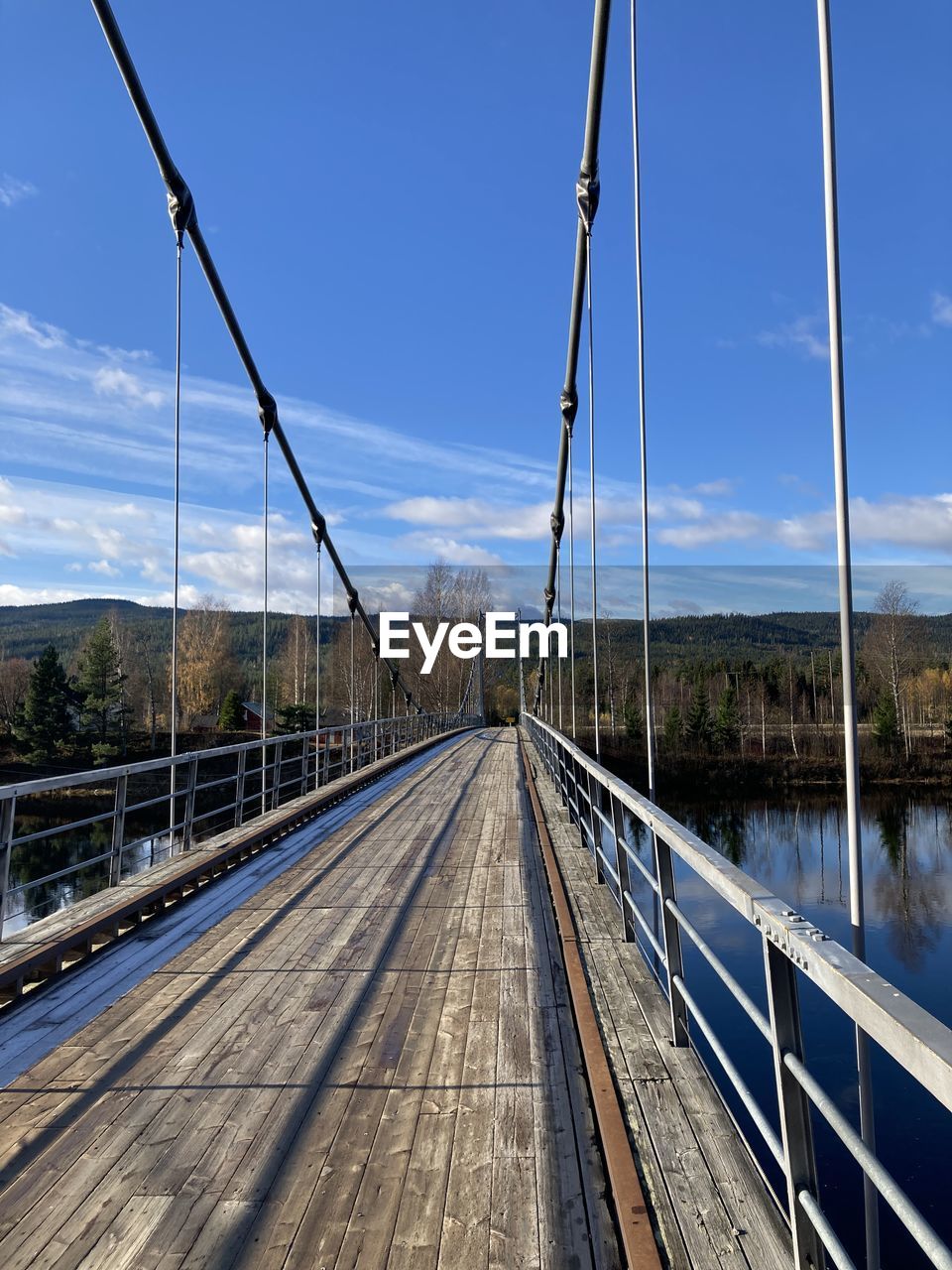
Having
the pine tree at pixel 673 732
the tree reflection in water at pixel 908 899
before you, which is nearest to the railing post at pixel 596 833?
the tree reflection in water at pixel 908 899

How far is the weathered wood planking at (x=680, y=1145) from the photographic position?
2.06 meters

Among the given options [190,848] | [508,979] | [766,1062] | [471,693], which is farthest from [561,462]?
[471,693]

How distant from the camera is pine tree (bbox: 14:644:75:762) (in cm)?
3484

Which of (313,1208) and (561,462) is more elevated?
(561,462)

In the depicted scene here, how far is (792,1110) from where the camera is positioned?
1867mm

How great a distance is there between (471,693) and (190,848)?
53.9 meters

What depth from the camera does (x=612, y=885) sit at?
20.1 feet

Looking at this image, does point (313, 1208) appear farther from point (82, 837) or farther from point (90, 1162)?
point (82, 837)

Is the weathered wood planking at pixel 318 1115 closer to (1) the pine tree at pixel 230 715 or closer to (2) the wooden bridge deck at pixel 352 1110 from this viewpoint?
(2) the wooden bridge deck at pixel 352 1110

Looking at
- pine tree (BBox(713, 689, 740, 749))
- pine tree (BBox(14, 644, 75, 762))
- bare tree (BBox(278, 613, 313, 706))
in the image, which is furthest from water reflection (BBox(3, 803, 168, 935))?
pine tree (BBox(713, 689, 740, 749))

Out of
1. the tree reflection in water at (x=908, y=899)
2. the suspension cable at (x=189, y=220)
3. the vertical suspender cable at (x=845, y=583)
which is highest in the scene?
the suspension cable at (x=189, y=220)

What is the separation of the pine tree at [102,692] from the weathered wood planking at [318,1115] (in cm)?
3571

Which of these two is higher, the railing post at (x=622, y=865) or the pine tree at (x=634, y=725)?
the railing post at (x=622, y=865)

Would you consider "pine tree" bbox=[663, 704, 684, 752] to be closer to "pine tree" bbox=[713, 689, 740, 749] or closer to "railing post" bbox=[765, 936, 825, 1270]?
"pine tree" bbox=[713, 689, 740, 749]
